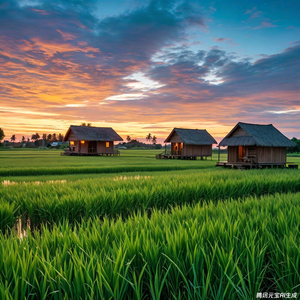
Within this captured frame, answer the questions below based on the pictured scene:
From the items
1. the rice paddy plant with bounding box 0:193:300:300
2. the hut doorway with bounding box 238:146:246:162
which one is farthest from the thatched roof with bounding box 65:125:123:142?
the rice paddy plant with bounding box 0:193:300:300

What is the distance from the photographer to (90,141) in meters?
56.8

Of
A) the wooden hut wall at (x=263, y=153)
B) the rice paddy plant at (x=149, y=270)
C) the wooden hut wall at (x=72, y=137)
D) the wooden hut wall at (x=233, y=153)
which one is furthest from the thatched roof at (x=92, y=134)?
the rice paddy plant at (x=149, y=270)

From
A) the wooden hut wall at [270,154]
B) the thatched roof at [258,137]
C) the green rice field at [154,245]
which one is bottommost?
the green rice field at [154,245]

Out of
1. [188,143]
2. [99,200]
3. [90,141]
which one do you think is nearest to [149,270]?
[99,200]

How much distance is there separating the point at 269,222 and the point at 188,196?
5.89 metres

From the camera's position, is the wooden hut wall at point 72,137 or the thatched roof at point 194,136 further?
the wooden hut wall at point 72,137

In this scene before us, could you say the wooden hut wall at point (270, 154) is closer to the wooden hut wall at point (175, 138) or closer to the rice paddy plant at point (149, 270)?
the wooden hut wall at point (175, 138)

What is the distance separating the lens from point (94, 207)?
8070mm

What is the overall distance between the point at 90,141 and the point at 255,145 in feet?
119

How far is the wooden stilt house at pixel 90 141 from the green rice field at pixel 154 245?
45.4 m

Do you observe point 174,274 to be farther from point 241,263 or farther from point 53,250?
point 53,250

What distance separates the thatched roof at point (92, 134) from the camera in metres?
54.4

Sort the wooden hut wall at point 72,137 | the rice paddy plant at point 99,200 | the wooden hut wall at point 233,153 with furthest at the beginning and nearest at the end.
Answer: the wooden hut wall at point 72,137 < the wooden hut wall at point 233,153 < the rice paddy plant at point 99,200

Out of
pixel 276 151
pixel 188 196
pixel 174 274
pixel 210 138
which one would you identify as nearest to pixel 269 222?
pixel 174 274
